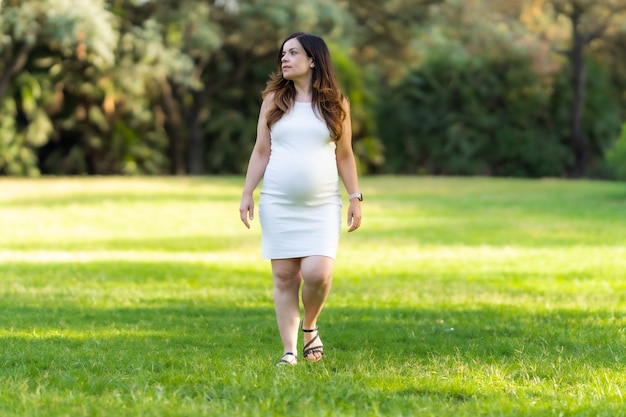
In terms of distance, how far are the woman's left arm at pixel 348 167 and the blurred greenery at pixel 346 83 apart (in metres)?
19.9

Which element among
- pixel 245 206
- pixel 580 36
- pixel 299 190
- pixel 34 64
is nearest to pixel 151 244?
pixel 245 206

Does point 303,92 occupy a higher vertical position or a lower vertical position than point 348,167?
higher

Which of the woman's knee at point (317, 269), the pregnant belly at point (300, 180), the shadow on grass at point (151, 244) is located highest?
the pregnant belly at point (300, 180)

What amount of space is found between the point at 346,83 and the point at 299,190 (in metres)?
34.6

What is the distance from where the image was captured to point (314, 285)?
247 inches

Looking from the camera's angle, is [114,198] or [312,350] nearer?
[312,350]

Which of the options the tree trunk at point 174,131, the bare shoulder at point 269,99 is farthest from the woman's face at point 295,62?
the tree trunk at point 174,131

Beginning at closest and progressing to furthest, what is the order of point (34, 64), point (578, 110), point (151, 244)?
point (151, 244)
point (34, 64)
point (578, 110)

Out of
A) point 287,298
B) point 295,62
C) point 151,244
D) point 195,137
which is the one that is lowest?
point 151,244

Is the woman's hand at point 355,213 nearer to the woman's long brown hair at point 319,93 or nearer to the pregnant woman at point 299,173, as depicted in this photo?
the pregnant woman at point 299,173

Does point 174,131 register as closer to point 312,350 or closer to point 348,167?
point 348,167

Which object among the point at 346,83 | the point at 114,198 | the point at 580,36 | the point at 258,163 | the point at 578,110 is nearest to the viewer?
the point at 258,163

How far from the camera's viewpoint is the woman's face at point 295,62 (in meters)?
6.27

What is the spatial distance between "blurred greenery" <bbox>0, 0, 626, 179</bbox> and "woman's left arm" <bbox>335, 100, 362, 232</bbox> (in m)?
19.9
